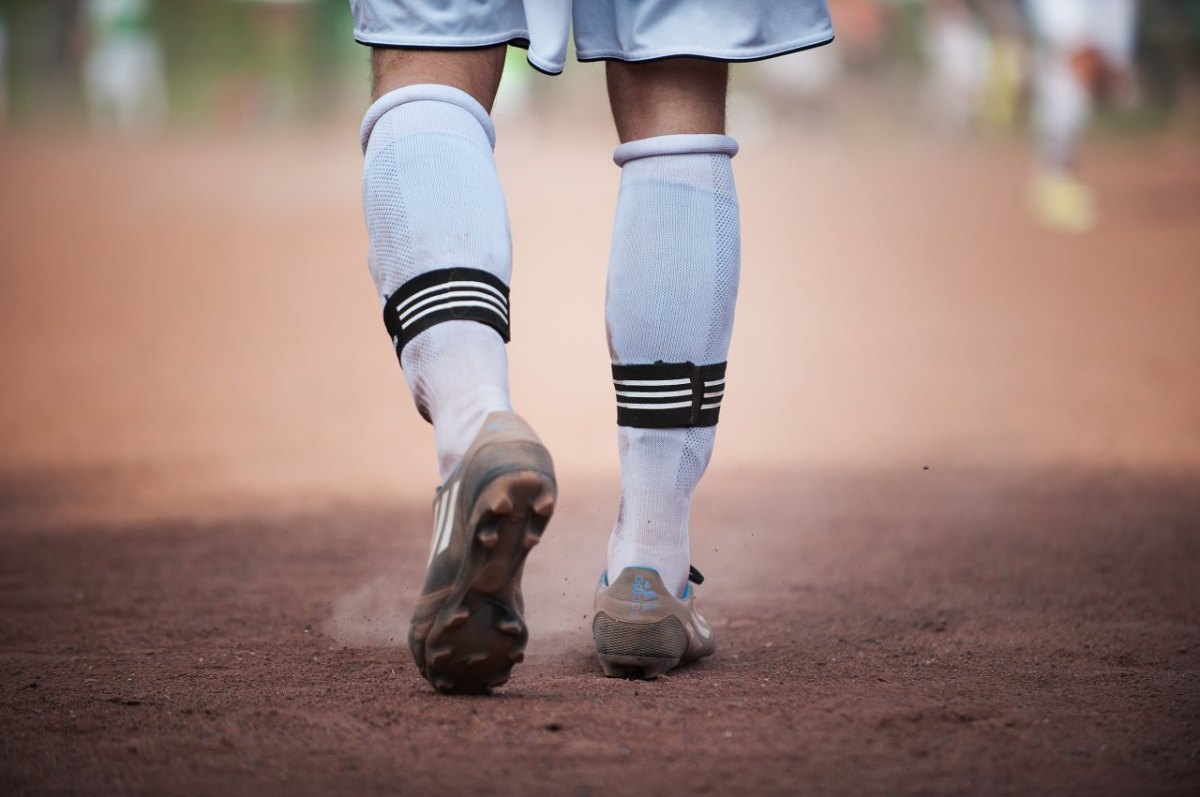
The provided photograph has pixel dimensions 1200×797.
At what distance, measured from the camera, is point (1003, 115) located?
631 inches

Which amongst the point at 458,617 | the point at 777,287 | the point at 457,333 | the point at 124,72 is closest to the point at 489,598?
the point at 458,617

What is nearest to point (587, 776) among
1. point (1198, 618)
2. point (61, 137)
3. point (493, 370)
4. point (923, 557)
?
point (493, 370)

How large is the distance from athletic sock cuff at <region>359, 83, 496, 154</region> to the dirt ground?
534 mm

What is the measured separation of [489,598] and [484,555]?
5 cm

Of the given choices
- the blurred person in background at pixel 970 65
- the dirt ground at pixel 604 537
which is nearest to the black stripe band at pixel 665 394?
the dirt ground at pixel 604 537

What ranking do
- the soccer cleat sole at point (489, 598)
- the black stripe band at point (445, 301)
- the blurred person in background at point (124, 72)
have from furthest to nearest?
the blurred person in background at point (124, 72)
the black stripe band at point (445, 301)
the soccer cleat sole at point (489, 598)

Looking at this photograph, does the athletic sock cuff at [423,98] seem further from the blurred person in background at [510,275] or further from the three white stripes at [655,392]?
the three white stripes at [655,392]

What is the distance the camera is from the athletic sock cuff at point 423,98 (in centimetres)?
119

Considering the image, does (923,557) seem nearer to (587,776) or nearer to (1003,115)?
(587,776)

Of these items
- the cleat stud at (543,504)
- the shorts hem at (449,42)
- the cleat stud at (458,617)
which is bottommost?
the cleat stud at (458,617)

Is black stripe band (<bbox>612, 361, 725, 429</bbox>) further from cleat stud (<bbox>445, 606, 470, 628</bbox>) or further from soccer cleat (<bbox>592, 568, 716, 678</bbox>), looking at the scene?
cleat stud (<bbox>445, 606, 470, 628</bbox>)

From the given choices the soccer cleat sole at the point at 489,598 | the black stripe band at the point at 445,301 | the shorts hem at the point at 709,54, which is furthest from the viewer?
the shorts hem at the point at 709,54

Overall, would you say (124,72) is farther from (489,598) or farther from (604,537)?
(489,598)

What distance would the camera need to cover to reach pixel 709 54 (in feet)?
4.06
